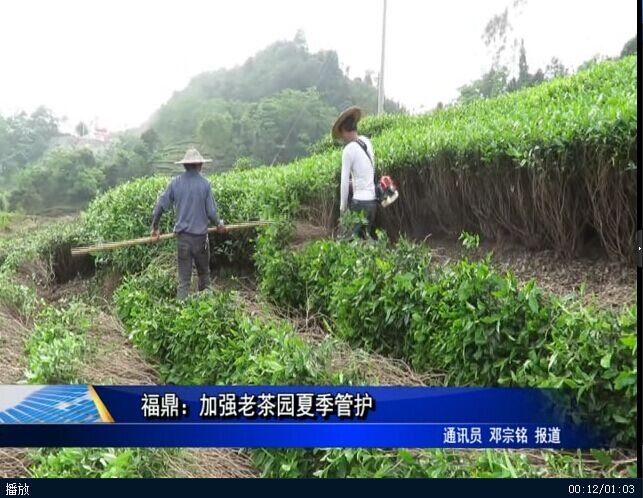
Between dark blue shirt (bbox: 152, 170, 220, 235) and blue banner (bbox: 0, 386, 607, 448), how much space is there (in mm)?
1375

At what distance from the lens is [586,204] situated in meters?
Answer: 2.62

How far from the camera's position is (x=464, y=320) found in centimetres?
224

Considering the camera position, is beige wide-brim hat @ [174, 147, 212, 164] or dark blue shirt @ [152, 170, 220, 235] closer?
beige wide-brim hat @ [174, 147, 212, 164]

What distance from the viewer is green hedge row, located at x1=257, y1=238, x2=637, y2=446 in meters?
1.79

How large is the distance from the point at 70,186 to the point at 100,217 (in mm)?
520

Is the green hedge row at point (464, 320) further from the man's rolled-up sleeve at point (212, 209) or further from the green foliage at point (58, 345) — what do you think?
the green foliage at point (58, 345)

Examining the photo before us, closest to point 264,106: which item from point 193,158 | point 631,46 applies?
point 193,158

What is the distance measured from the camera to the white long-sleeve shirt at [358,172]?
301 cm

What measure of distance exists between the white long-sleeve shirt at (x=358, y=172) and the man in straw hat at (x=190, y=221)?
0.63 metres

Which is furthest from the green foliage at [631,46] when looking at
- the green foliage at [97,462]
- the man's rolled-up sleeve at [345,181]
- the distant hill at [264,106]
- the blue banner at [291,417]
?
the green foliage at [97,462]

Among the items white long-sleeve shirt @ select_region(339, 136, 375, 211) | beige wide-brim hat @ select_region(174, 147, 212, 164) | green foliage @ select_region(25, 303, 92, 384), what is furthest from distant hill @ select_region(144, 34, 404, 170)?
green foliage @ select_region(25, 303, 92, 384)

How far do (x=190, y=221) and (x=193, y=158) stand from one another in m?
0.46

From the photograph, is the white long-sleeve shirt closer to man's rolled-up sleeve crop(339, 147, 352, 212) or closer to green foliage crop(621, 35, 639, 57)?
man's rolled-up sleeve crop(339, 147, 352, 212)

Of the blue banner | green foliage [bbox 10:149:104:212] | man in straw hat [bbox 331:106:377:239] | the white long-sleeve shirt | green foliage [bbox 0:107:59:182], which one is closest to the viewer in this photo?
the blue banner
